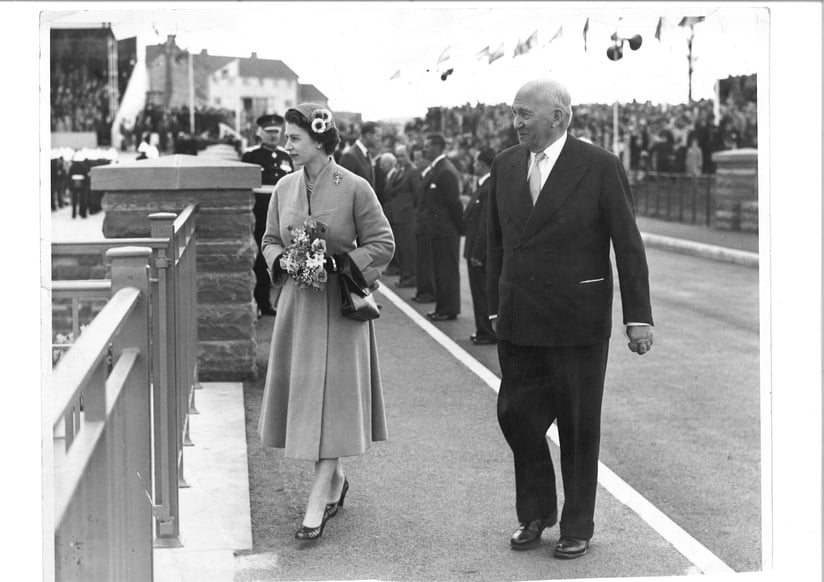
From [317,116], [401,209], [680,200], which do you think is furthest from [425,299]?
[680,200]

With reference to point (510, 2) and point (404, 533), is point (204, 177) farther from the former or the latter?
point (510, 2)

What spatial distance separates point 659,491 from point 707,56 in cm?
234

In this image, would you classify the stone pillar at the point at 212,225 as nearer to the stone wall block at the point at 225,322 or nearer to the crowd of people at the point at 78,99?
the stone wall block at the point at 225,322

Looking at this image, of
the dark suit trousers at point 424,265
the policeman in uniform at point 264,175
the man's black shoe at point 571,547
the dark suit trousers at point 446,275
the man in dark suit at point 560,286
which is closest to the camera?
the man in dark suit at point 560,286

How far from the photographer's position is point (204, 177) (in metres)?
7.48

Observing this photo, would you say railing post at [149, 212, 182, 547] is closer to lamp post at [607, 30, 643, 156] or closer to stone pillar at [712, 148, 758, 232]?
lamp post at [607, 30, 643, 156]

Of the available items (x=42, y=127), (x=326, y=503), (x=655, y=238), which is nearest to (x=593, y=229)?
(x=326, y=503)

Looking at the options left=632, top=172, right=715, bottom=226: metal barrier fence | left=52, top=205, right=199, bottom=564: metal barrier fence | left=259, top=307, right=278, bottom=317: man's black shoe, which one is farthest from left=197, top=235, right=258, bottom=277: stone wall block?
left=632, top=172, right=715, bottom=226: metal barrier fence

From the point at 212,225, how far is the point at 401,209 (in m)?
2.00

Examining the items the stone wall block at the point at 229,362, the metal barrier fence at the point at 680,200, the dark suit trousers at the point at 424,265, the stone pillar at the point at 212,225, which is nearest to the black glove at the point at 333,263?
the dark suit trousers at the point at 424,265

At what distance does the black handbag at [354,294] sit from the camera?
16.6ft

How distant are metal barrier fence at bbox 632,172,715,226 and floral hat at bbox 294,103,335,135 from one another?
11148 mm

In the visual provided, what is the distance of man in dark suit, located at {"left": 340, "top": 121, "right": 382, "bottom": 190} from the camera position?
17.0ft

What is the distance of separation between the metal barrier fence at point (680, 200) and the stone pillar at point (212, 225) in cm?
876
